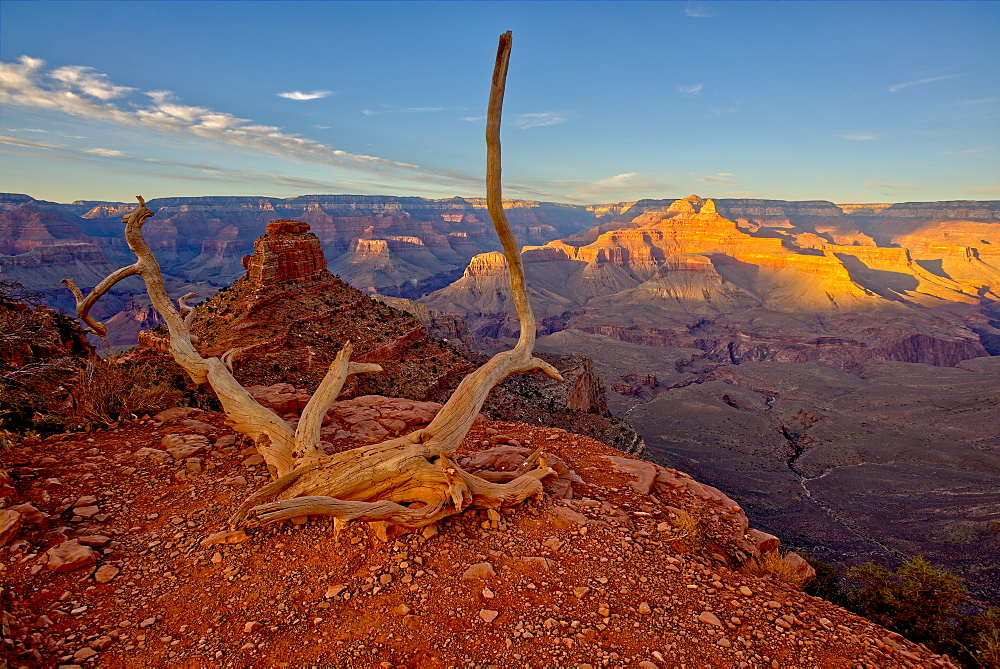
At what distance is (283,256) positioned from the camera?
27.6 metres

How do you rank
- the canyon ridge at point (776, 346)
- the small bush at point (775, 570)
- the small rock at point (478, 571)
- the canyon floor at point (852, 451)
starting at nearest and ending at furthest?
the small rock at point (478, 571) < the small bush at point (775, 570) < the canyon floor at point (852, 451) < the canyon ridge at point (776, 346)

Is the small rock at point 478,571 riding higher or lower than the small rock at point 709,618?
higher

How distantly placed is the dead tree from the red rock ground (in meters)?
0.36

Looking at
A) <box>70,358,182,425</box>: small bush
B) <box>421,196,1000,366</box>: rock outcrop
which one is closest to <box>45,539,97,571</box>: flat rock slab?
<box>70,358,182,425</box>: small bush

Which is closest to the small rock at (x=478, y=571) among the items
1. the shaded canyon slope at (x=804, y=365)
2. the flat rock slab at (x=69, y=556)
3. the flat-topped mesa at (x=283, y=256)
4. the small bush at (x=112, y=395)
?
the flat rock slab at (x=69, y=556)

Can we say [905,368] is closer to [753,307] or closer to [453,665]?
[753,307]

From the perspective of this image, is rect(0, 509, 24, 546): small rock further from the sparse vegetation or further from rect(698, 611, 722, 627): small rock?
the sparse vegetation

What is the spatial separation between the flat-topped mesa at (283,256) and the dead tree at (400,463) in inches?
797

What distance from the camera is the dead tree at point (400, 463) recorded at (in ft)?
19.6

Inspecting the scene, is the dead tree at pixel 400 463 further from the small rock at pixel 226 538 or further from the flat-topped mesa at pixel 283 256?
the flat-topped mesa at pixel 283 256

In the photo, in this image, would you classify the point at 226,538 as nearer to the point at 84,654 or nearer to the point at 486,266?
the point at 84,654

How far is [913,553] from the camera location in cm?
2519

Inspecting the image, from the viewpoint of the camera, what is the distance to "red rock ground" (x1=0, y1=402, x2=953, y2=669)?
4496 millimetres

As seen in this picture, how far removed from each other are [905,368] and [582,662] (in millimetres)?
99570
